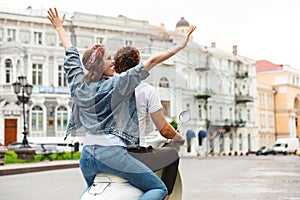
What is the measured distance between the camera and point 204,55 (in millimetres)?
3377

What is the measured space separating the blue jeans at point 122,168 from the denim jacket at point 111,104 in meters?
0.09

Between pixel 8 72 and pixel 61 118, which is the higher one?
pixel 8 72

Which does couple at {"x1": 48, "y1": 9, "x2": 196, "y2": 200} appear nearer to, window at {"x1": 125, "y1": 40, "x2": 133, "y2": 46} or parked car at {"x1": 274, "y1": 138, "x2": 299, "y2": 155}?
window at {"x1": 125, "y1": 40, "x2": 133, "y2": 46}

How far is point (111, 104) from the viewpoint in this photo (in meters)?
2.76

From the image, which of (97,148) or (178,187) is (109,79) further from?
(178,187)

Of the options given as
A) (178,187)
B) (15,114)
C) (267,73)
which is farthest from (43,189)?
(267,73)

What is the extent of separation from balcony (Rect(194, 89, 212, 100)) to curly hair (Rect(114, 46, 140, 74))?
1.68 feet

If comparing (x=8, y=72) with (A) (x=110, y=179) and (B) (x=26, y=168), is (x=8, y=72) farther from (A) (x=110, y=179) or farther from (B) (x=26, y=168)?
(A) (x=110, y=179)

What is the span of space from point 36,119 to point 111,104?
39.4m

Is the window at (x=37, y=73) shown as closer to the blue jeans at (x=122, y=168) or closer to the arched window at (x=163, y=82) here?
the arched window at (x=163, y=82)

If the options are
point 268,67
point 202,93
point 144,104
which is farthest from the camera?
point 268,67

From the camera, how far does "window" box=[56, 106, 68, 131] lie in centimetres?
4209

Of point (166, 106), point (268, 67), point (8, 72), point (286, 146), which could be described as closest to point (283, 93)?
point (268, 67)

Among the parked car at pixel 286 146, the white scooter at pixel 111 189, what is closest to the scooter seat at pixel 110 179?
the white scooter at pixel 111 189
